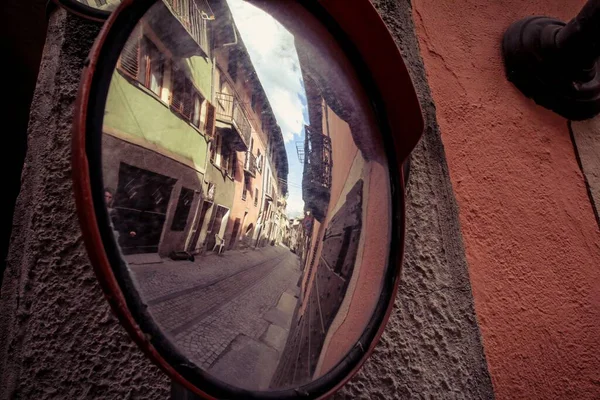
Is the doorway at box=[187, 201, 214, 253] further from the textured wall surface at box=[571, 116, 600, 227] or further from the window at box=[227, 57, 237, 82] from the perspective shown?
the textured wall surface at box=[571, 116, 600, 227]

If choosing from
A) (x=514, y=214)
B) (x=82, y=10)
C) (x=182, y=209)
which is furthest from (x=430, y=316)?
(x=82, y=10)

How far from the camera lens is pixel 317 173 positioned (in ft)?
1.65

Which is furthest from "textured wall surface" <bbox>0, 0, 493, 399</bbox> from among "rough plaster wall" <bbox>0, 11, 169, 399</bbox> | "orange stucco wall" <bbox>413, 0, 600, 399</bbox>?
"orange stucco wall" <bbox>413, 0, 600, 399</bbox>

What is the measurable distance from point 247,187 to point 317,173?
0.48ft

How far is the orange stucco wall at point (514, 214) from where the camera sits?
2.81 feet

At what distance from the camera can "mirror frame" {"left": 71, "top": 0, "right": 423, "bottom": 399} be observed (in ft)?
0.94

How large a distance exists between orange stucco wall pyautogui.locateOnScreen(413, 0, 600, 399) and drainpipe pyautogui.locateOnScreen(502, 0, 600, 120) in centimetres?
5

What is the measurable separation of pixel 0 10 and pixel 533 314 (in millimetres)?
3117

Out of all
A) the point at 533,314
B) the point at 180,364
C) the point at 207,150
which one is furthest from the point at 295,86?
the point at 533,314

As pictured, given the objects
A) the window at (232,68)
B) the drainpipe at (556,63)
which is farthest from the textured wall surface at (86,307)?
the drainpipe at (556,63)

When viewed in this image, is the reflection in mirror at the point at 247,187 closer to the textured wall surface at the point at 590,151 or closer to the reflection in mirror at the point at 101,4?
the reflection in mirror at the point at 101,4

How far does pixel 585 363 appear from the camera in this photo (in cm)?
92

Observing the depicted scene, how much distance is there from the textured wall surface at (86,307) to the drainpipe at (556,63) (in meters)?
0.77

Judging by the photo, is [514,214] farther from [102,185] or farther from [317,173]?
[102,185]
